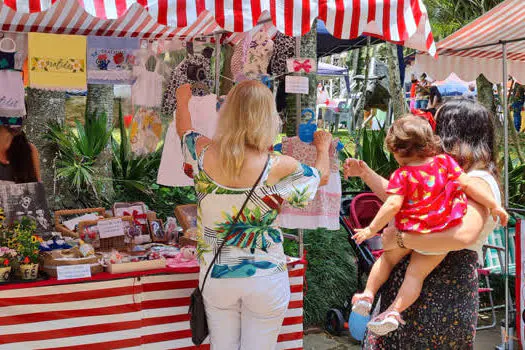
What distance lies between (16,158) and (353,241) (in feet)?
9.22

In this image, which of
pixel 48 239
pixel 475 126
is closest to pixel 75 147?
pixel 48 239

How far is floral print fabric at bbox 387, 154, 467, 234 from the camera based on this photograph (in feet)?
8.70

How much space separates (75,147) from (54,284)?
3.72m

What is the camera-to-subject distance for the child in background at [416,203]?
2635 millimetres

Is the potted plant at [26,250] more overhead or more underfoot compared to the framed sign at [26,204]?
more underfoot

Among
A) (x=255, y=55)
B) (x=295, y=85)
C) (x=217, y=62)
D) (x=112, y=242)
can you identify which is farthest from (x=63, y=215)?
(x=295, y=85)

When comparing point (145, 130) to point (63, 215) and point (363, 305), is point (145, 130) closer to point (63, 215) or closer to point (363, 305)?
point (63, 215)

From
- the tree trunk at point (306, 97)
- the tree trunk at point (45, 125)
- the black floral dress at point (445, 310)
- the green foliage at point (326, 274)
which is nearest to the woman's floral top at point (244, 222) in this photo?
the black floral dress at point (445, 310)

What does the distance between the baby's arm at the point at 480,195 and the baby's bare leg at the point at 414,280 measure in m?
0.28

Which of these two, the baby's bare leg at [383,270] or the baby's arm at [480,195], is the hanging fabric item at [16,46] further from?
the baby's arm at [480,195]

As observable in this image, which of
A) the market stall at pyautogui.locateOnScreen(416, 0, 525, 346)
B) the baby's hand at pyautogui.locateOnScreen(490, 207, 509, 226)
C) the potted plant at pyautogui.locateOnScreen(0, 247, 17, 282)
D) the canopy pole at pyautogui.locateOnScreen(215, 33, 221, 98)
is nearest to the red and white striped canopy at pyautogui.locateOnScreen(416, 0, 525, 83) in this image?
the market stall at pyautogui.locateOnScreen(416, 0, 525, 346)

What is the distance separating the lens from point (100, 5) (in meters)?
2.99

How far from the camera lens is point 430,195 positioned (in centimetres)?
271

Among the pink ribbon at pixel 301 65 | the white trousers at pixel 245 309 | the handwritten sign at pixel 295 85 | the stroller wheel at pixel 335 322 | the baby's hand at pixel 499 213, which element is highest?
the pink ribbon at pixel 301 65
